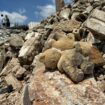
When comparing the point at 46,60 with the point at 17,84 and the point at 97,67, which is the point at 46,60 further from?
the point at 17,84

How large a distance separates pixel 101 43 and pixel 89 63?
1963 millimetres

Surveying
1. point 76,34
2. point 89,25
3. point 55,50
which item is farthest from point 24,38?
point 55,50

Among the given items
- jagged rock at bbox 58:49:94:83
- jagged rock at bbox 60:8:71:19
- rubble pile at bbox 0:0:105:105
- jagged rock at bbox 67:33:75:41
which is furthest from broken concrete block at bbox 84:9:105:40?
jagged rock at bbox 60:8:71:19

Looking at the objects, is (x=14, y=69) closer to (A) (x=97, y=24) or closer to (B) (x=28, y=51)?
(B) (x=28, y=51)

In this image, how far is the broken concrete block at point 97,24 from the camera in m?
10.6

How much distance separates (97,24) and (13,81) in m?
3.66

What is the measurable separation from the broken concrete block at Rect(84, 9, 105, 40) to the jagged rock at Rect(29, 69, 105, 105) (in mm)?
2084

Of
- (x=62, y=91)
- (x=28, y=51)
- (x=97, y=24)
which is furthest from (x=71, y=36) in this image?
(x=62, y=91)

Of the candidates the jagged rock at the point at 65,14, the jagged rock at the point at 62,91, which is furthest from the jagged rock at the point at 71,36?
the jagged rock at the point at 65,14

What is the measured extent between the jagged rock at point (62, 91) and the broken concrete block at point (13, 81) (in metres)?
2.35

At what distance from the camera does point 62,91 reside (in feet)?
28.9

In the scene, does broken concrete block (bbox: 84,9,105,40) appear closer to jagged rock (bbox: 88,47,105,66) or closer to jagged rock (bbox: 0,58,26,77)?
jagged rock (bbox: 88,47,105,66)

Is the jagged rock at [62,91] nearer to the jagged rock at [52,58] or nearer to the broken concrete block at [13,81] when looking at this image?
the jagged rock at [52,58]

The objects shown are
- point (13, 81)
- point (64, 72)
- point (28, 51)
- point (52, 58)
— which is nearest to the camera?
point (64, 72)
